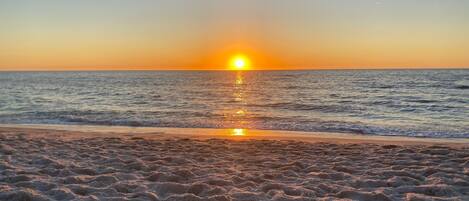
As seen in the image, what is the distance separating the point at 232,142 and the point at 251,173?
3778 millimetres

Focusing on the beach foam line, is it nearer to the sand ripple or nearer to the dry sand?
the dry sand

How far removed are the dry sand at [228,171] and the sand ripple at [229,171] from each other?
0.04 ft

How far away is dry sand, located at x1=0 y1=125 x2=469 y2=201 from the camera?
18.2ft

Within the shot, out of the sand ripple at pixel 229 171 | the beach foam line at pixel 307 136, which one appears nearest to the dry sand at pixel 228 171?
the sand ripple at pixel 229 171

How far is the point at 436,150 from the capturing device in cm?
888

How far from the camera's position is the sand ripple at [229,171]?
553 cm

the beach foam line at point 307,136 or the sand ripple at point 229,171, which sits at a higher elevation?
the sand ripple at point 229,171

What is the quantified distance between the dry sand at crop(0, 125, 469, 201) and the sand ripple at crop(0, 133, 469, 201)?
0.01 m

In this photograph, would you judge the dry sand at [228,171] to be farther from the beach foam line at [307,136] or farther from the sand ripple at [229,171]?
the beach foam line at [307,136]

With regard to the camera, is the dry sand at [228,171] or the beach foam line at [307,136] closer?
the dry sand at [228,171]

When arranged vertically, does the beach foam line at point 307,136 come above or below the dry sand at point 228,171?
below

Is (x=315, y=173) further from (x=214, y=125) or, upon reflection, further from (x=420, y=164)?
(x=214, y=125)

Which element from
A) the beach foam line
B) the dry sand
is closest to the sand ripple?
the dry sand

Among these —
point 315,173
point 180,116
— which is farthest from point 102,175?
Answer: point 180,116
